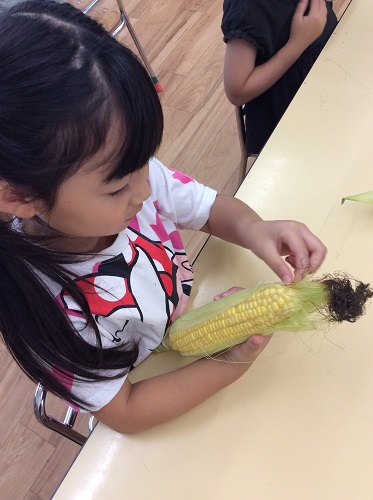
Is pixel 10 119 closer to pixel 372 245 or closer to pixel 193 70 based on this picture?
pixel 372 245

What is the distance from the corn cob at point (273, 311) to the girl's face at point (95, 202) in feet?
0.58

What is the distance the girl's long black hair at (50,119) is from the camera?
41 cm

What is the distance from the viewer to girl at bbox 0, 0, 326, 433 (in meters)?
0.43

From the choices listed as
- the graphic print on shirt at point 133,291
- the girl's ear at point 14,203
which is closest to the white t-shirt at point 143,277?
the graphic print on shirt at point 133,291

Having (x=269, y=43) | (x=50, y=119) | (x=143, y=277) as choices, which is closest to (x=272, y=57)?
(x=269, y=43)

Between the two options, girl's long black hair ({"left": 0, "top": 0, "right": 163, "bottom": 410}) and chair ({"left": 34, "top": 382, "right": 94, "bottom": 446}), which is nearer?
girl's long black hair ({"left": 0, "top": 0, "right": 163, "bottom": 410})

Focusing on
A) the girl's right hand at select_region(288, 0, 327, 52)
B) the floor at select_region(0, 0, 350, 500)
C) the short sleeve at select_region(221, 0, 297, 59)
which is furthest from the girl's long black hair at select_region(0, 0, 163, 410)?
the floor at select_region(0, 0, 350, 500)

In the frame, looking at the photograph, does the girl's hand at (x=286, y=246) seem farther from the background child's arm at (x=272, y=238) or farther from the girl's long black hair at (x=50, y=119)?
the girl's long black hair at (x=50, y=119)

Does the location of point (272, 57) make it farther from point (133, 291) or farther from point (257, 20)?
point (133, 291)

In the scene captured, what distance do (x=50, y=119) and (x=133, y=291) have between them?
303 millimetres

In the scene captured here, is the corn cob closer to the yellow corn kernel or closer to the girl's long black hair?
the yellow corn kernel

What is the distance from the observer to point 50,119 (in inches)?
16.6

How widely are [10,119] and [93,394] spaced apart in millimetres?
362

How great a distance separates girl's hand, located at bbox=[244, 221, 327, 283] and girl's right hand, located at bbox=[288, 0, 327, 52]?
1.86 feet
